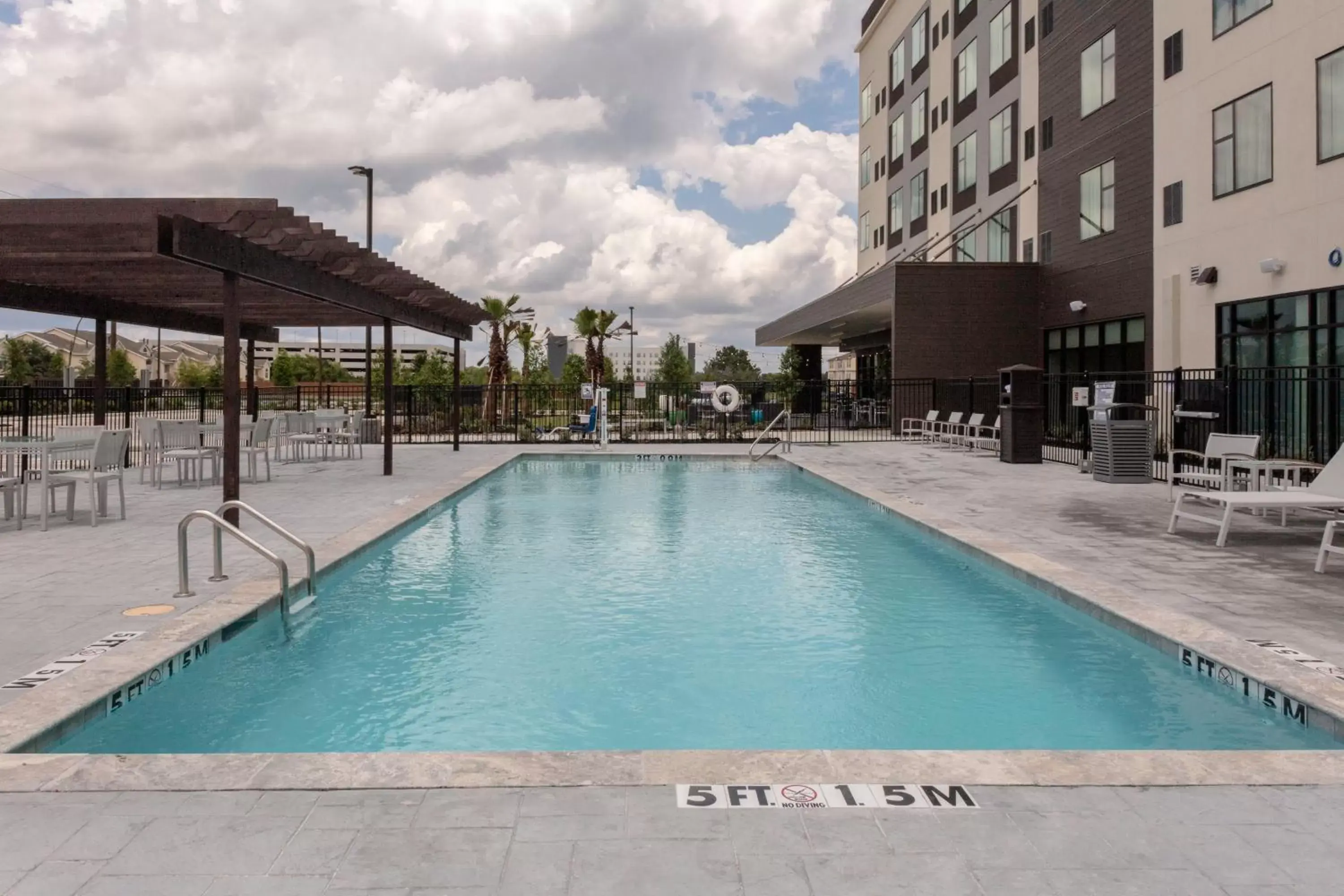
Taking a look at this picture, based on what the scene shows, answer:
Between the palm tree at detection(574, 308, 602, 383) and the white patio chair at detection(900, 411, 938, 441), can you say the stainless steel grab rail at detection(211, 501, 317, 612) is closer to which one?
the white patio chair at detection(900, 411, 938, 441)

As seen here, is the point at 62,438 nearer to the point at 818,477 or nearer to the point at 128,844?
the point at 128,844

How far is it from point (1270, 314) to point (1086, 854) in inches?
646

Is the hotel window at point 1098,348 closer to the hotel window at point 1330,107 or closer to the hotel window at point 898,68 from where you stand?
the hotel window at point 1330,107

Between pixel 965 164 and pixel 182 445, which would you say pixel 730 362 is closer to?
pixel 965 164

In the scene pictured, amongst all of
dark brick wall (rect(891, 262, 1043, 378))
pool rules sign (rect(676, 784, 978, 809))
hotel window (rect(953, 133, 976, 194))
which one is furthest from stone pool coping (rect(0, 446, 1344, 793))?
hotel window (rect(953, 133, 976, 194))

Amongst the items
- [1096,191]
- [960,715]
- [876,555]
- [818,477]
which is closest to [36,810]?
[960,715]

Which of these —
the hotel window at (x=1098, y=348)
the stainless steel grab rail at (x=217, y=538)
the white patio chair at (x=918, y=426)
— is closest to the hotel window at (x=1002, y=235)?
the hotel window at (x=1098, y=348)

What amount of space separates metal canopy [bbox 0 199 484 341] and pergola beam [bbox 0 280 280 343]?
0.02 meters

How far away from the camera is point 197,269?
11031 millimetres

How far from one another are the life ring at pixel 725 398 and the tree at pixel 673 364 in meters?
29.9

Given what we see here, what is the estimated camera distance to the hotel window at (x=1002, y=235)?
2644cm

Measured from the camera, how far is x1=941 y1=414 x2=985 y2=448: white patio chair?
20.5 meters

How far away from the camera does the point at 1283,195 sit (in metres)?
15.2

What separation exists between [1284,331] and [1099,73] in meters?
8.85
